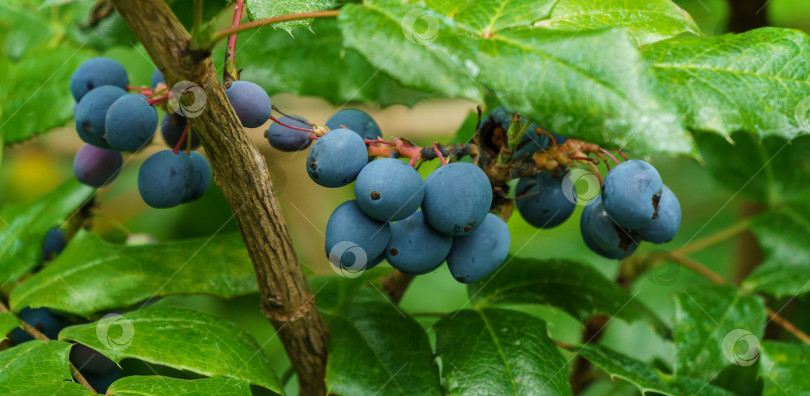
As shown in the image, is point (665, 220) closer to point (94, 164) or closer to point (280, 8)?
point (280, 8)

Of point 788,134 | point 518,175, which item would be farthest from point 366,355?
point 788,134

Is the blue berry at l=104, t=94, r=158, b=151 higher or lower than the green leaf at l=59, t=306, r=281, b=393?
higher

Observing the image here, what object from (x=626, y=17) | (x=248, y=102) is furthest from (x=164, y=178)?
(x=626, y=17)

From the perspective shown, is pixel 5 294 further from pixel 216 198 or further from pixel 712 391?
pixel 712 391

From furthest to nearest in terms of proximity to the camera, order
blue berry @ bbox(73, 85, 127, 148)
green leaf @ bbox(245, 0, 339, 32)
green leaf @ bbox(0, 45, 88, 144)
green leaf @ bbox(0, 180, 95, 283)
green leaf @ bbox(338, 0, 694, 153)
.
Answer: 1. green leaf @ bbox(0, 45, 88, 144)
2. green leaf @ bbox(0, 180, 95, 283)
3. blue berry @ bbox(73, 85, 127, 148)
4. green leaf @ bbox(245, 0, 339, 32)
5. green leaf @ bbox(338, 0, 694, 153)

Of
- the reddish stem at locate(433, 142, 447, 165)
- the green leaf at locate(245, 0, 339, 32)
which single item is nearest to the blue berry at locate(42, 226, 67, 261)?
the green leaf at locate(245, 0, 339, 32)

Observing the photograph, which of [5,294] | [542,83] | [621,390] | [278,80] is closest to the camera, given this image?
[542,83]

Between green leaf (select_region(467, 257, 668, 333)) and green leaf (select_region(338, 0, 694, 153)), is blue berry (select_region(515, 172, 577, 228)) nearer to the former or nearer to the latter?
green leaf (select_region(467, 257, 668, 333))
